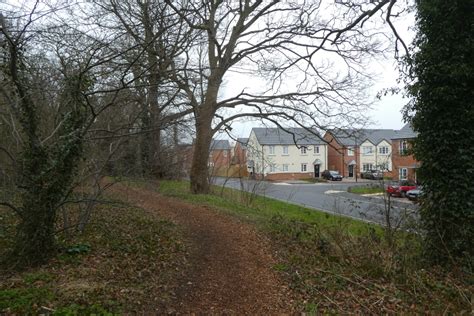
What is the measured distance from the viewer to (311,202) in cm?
3167

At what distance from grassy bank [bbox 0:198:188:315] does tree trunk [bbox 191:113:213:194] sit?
10062mm

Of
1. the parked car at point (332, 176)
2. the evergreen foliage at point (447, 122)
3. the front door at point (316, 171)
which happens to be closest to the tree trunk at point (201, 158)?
the evergreen foliage at point (447, 122)

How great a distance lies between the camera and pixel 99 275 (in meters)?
6.03

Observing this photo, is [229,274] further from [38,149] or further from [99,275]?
[38,149]

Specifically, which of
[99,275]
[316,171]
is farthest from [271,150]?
[99,275]

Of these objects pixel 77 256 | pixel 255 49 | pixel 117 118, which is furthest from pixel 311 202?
pixel 77 256

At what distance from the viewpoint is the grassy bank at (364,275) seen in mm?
5680

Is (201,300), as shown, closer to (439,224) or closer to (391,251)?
(391,251)

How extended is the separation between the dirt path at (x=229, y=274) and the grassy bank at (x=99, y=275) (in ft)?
1.07

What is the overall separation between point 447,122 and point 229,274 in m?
4.93

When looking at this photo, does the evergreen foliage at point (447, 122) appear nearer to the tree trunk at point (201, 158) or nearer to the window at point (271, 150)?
the tree trunk at point (201, 158)

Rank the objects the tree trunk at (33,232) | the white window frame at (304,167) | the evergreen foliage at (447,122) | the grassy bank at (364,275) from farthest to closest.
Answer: the white window frame at (304,167) → the evergreen foliage at (447,122) → the tree trunk at (33,232) → the grassy bank at (364,275)

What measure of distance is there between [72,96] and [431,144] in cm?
666

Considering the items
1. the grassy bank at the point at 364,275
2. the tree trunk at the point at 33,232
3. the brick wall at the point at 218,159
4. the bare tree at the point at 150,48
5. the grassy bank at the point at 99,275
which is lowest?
the grassy bank at the point at 364,275
